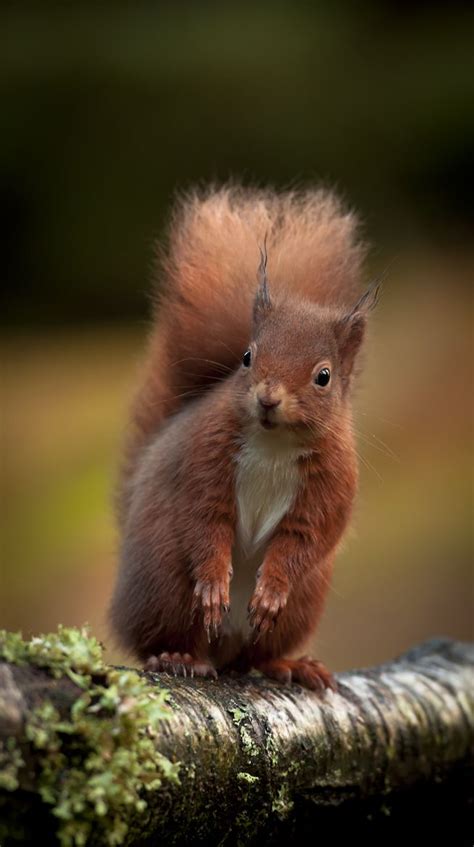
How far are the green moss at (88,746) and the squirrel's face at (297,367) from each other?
62 centimetres

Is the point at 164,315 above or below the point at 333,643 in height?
above

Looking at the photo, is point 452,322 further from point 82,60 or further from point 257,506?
point 257,506

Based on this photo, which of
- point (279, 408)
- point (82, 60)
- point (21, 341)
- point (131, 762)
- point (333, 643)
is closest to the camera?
point (131, 762)

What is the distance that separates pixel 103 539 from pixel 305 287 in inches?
119

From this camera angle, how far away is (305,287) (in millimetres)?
2365

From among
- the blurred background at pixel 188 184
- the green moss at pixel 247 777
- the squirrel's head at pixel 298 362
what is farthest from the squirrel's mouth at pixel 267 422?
the blurred background at pixel 188 184

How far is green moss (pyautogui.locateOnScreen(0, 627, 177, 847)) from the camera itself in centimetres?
124

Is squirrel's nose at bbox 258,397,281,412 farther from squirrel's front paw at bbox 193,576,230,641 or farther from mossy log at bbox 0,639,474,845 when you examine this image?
mossy log at bbox 0,639,474,845

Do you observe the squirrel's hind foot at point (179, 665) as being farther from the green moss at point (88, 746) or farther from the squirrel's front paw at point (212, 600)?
the green moss at point (88, 746)

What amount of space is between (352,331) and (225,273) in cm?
34

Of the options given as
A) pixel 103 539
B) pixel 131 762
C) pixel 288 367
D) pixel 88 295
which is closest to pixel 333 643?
pixel 103 539

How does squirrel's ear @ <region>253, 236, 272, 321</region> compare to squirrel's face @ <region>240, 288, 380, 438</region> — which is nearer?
squirrel's face @ <region>240, 288, 380, 438</region>

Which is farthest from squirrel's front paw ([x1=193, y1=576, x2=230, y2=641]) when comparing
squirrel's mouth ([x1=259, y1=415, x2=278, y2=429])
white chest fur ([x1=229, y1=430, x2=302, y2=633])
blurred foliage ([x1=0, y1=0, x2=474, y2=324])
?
blurred foliage ([x1=0, y1=0, x2=474, y2=324])

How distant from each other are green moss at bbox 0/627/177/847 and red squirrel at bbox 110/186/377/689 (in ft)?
1.84
